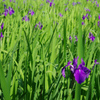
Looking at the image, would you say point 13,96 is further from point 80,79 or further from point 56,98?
point 80,79

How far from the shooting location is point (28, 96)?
32.2 inches

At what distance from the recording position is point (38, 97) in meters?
0.86

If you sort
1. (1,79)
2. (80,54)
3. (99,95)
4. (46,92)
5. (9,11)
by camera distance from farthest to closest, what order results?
(9,11), (46,92), (99,95), (80,54), (1,79)

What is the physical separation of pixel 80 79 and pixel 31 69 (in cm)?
46

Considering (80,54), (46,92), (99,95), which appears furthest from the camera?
(46,92)

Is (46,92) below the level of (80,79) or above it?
below

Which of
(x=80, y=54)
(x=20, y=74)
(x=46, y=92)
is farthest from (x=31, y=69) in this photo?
(x=80, y=54)

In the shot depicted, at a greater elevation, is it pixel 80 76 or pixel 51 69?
pixel 80 76

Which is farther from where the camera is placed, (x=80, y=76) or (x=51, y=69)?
(x=51, y=69)

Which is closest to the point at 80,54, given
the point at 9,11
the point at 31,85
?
the point at 31,85

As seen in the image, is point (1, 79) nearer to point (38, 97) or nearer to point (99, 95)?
point (38, 97)

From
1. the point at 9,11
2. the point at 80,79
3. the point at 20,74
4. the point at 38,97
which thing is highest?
the point at 9,11

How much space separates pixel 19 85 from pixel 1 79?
37 centimetres

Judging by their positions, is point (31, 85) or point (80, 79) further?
point (31, 85)
